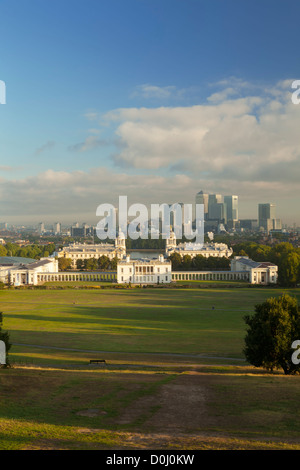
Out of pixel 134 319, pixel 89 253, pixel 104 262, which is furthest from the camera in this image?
pixel 89 253

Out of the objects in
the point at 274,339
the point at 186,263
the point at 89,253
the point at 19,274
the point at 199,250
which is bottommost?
the point at 19,274

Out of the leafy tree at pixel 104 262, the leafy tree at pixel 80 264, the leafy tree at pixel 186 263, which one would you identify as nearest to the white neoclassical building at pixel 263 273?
the leafy tree at pixel 186 263

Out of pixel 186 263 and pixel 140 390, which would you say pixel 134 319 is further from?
pixel 186 263

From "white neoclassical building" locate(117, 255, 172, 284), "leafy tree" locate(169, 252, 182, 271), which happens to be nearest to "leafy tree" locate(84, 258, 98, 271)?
"white neoclassical building" locate(117, 255, 172, 284)

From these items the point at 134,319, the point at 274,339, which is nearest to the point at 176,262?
the point at 134,319

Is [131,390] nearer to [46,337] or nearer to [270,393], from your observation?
[270,393]

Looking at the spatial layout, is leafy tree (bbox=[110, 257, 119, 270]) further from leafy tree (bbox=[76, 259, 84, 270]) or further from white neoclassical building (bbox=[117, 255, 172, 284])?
white neoclassical building (bbox=[117, 255, 172, 284])

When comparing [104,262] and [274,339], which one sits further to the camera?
[104,262]
